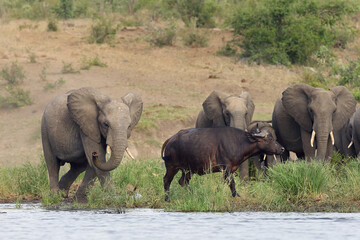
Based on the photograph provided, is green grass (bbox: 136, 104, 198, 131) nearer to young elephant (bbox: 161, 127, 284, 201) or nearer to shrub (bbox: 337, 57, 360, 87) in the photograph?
shrub (bbox: 337, 57, 360, 87)

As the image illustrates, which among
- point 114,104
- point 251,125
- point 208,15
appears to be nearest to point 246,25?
point 208,15

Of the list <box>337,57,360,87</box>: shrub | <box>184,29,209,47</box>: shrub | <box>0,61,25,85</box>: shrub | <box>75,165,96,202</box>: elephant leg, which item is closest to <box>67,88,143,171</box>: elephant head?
<box>75,165,96,202</box>: elephant leg

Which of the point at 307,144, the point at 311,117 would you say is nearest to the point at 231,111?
the point at 311,117

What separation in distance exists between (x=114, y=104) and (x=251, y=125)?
4133mm

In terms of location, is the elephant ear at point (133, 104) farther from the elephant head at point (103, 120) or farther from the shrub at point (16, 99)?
the shrub at point (16, 99)

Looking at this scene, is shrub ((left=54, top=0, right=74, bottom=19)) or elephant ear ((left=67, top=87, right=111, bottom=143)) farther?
shrub ((left=54, top=0, right=74, bottom=19))

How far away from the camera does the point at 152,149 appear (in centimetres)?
2230

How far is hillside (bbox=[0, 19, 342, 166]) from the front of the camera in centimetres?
2320

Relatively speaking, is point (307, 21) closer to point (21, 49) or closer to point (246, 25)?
point (246, 25)

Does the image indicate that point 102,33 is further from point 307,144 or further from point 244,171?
point 244,171

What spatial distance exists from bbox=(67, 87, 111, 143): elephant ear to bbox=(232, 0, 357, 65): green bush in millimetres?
17959

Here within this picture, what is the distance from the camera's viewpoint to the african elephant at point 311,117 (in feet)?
50.6

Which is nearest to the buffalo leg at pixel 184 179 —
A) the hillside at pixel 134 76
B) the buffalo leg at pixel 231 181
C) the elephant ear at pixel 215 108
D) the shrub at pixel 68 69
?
the buffalo leg at pixel 231 181

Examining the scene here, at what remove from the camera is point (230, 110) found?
51.7 ft
